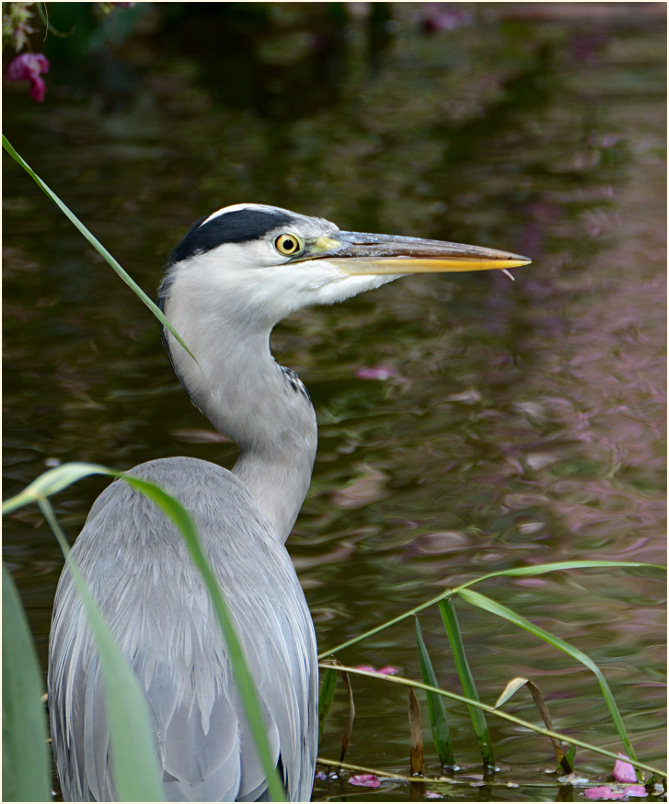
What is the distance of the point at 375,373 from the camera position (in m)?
4.94

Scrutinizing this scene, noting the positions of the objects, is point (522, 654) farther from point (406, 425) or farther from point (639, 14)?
point (639, 14)

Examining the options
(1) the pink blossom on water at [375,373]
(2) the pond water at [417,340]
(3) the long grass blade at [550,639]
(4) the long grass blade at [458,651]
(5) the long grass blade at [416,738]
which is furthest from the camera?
(1) the pink blossom on water at [375,373]

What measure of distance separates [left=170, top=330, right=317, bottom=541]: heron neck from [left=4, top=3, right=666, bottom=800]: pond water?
0.60 metres

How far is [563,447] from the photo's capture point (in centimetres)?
435

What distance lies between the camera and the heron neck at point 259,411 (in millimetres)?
2547

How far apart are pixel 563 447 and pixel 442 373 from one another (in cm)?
76

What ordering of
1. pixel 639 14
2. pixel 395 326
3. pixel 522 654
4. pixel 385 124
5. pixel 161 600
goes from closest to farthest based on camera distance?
1. pixel 161 600
2. pixel 522 654
3. pixel 395 326
4. pixel 385 124
5. pixel 639 14

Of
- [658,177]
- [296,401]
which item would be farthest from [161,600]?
[658,177]

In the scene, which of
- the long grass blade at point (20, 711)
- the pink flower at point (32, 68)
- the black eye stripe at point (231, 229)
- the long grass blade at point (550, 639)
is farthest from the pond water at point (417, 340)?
the long grass blade at point (20, 711)

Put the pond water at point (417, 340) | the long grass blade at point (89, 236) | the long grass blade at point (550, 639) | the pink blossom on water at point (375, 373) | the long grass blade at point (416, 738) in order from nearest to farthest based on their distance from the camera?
the long grass blade at point (89, 236) < the long grass blade at point (550, 639) < the long grass blade at point (416, 738) < the pond water at point (417, 340) < the pink blossom on water at point (375, 373)

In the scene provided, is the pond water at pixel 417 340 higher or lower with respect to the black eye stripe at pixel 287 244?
lower

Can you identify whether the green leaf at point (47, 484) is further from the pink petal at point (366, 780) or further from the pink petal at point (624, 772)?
the pink petal at point (624, 772)

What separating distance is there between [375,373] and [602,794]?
8.52ft

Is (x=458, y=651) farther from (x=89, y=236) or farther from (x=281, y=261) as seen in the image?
(x=89, y=236)
